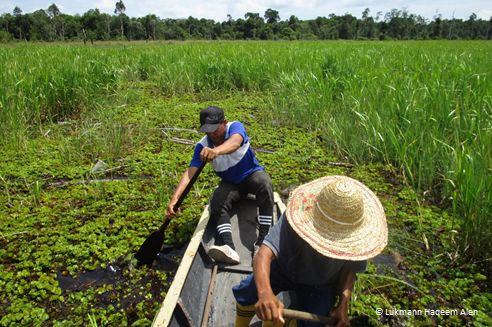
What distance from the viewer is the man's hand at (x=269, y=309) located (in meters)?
1.30

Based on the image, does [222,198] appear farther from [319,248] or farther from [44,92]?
[44,92]

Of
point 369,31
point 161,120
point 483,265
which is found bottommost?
point 483,265

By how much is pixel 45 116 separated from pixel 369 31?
237 ft

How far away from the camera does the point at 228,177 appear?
2.79 meters

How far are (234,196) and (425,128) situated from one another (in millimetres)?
2078

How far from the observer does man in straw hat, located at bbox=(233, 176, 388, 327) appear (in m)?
1.23

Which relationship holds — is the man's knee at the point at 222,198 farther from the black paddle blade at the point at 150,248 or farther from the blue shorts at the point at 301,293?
the blue shorts at the point at 301,293

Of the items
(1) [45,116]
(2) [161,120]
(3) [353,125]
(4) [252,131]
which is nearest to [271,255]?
(3) [353,125]

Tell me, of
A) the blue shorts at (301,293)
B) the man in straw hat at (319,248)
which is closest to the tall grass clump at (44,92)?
the blue shorts at (301,293)

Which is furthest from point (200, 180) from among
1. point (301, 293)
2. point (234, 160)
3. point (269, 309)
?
point (269, 309)

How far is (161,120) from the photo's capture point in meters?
5.86

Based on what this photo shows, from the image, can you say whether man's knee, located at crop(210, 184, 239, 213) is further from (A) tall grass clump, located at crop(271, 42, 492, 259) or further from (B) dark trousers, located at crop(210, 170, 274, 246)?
(A) tall grass clump, located at crop(271, 42, 492, 259)

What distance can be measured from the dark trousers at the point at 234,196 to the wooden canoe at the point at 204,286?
0.11 meters

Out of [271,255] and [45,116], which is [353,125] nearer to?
[271,255]
